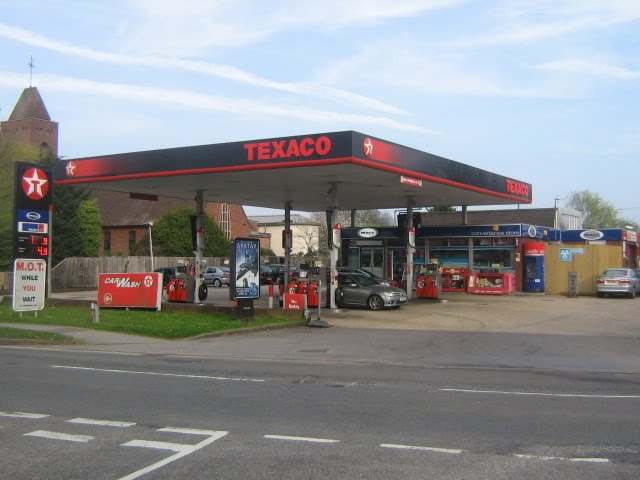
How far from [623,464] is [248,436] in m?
3.64

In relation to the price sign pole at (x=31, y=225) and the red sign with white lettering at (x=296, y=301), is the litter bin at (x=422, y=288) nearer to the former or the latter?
the red sign with white lettering at (x=296, y=301)

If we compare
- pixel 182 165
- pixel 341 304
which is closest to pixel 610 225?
pixel 341 304

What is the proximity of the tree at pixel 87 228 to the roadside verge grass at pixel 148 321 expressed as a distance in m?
34.7

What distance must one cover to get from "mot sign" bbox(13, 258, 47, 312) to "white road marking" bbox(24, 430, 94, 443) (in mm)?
14684

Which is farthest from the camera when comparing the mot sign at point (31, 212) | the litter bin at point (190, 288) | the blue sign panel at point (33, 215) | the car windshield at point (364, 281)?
the litter bin at point (190, 288)

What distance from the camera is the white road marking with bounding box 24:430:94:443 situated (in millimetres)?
7098

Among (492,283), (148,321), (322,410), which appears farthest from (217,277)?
(322,410)

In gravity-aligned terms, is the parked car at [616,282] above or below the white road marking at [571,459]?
above

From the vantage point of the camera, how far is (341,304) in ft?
87.7

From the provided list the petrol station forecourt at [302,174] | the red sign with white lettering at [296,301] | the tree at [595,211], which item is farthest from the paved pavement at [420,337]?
the tree at [595,211]

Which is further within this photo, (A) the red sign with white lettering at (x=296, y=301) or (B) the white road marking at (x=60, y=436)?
(A) the red sign with white lettering at (x=296, y=301)

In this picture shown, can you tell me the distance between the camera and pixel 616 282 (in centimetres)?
3334

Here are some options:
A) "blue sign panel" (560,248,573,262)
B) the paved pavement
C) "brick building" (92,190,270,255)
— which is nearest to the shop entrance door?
"blue sign panel" (560,248,573,262)

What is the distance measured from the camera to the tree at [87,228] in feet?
192
